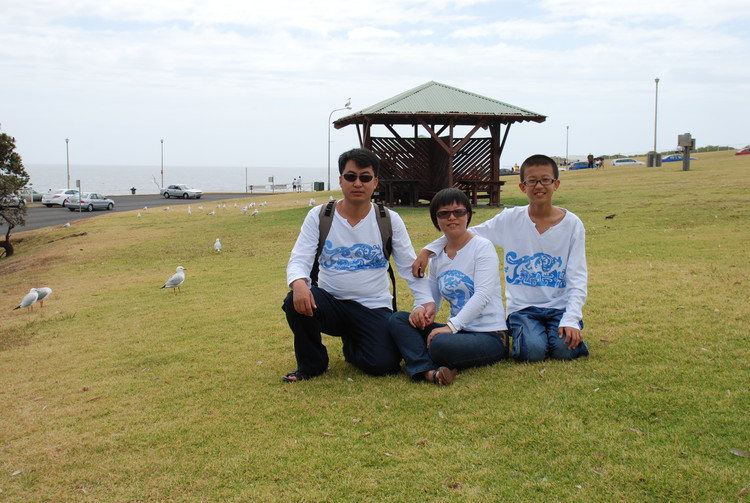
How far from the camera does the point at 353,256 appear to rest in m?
4.88

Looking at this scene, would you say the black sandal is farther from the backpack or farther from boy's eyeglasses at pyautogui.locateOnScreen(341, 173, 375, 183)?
boy's eyeglasses at pyautogui.locateOnScreen(341, 173, 375, 183)

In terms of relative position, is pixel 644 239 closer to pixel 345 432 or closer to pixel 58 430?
pixel 345 432

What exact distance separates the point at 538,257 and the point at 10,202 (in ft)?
83.4

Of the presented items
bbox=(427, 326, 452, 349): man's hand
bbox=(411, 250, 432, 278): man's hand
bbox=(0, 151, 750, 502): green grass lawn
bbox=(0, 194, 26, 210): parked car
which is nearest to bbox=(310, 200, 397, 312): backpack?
bbox=(411, 250, 432, 278): man's hand

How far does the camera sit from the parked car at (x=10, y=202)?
78.9 feet

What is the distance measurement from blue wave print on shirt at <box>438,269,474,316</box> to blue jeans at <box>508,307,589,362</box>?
1.76 feet

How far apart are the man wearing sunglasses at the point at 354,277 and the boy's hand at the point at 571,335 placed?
1006 millimetres

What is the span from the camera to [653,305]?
6.61m

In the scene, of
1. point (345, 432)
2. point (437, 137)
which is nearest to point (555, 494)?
point (345, 432)

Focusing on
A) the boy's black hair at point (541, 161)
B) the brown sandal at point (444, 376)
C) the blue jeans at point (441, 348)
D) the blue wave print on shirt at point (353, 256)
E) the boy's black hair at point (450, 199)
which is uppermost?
Answer: the boy's black hair at point (541, 161)

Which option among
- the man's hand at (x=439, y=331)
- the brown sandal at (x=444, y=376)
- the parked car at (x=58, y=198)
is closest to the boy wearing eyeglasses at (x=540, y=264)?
the man's hand at (x=439, y=331)

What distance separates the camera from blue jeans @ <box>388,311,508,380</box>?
4.60 meters

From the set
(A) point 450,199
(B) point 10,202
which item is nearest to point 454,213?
(A) point 450,199

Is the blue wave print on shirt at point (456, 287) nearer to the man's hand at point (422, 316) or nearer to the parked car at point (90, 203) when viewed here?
the man's hand at point (422, 316)
